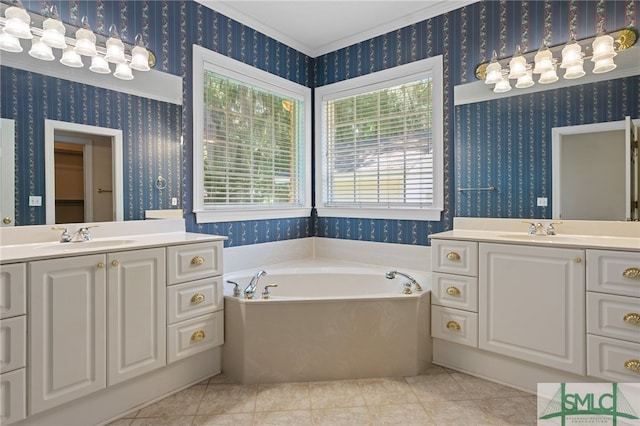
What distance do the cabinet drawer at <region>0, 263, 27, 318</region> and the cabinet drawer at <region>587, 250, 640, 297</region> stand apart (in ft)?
8.67

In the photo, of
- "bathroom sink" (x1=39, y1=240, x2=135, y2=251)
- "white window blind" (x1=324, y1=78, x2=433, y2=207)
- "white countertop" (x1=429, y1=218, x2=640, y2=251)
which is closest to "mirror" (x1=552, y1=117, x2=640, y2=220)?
"white countertop" (x1=429, y1=218, x2=640, y2=251)

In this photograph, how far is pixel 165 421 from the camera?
6.02 feet

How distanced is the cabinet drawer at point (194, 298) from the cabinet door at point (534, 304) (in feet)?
5.42

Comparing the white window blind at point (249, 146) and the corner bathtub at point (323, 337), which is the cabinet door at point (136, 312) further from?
the white window blind at point (249, 146)

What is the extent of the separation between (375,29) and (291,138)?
1.22 meters

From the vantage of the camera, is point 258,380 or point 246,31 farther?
point 246,31

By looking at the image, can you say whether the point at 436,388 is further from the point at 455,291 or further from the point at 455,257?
the point at 455,257

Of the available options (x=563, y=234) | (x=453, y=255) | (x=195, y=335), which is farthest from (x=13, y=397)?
(x=563, y=234)

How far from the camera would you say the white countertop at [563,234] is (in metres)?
1.91

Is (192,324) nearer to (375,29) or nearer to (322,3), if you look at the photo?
(322,3)

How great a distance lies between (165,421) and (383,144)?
2.56m

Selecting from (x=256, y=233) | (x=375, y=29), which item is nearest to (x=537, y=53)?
(x=375, y=29)

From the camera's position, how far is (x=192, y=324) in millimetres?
2145

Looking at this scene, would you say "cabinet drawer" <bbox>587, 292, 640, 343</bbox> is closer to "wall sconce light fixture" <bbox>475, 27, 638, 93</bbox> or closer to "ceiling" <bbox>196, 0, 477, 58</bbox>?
"wall sconce light fixture" <bbox>475, 27, 638, 93</bbox>
